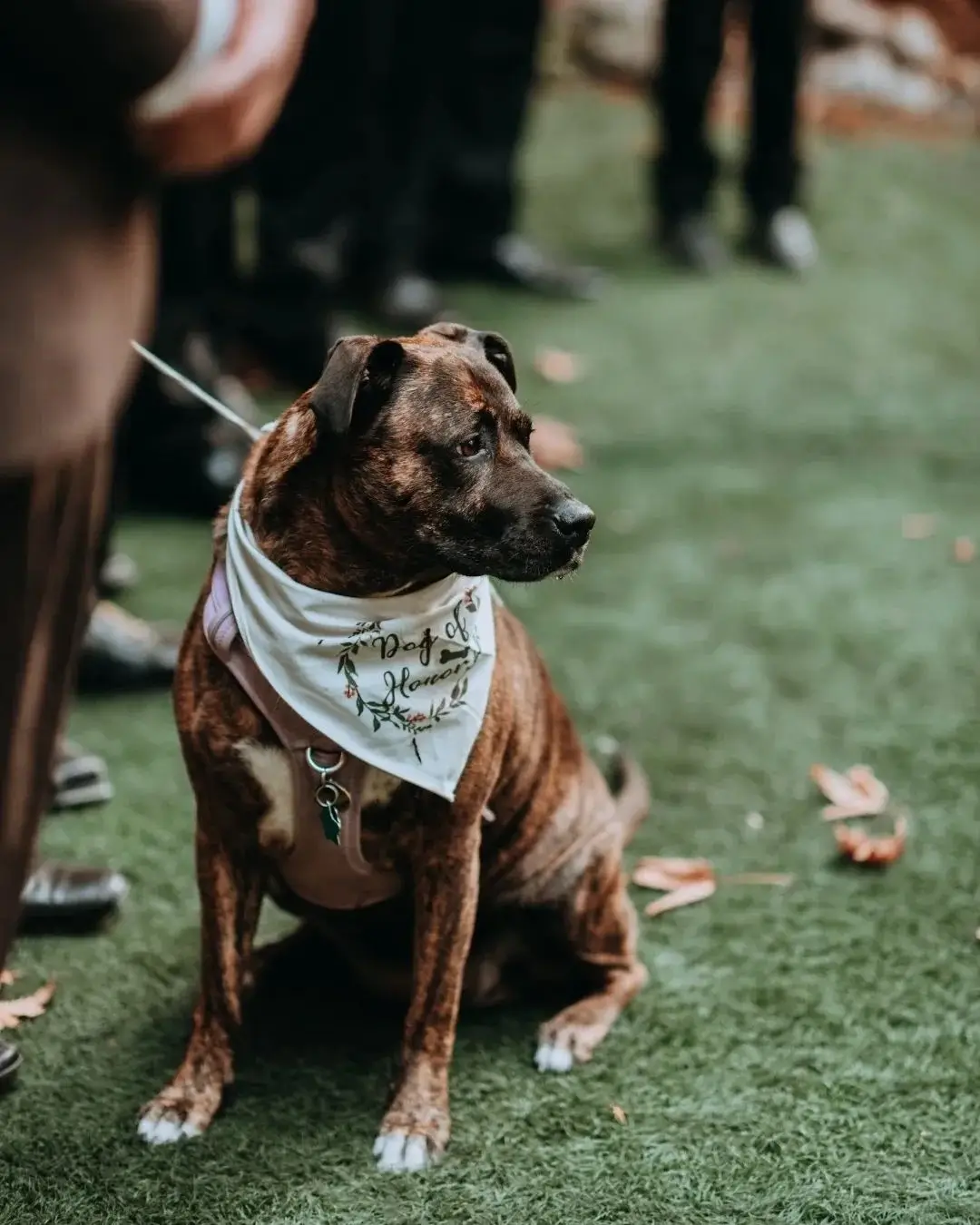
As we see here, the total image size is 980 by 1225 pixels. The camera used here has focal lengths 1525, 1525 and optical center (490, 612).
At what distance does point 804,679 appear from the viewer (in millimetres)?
3781

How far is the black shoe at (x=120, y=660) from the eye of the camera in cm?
361

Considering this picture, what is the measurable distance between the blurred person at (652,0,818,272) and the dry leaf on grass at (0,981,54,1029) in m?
4.71

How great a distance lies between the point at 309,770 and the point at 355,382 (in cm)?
54

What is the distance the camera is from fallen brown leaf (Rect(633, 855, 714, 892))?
2.96 m

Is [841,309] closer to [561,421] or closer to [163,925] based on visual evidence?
[561,421]

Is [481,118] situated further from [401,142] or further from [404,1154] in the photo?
[404,1154]

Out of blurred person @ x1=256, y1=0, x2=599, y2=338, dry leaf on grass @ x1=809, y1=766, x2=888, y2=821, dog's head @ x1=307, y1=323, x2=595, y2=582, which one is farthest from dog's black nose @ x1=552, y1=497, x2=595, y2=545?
blurred person @ x1=256, y1=0, x2=599, y2=338

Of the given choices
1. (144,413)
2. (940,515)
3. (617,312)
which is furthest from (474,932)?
(617,312)

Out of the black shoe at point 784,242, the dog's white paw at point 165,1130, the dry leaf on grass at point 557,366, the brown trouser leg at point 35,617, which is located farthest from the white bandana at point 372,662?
the black shoe at point 784,242

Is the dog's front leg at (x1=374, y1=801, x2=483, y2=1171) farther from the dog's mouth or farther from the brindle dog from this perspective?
the dog's mouth

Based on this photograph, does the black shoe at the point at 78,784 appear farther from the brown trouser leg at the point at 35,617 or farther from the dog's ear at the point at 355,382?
the brown trouser leg at the point at 35,617

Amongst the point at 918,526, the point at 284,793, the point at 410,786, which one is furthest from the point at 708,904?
the point at 918,526

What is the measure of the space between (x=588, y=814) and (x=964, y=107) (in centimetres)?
734

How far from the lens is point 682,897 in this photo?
291cm
